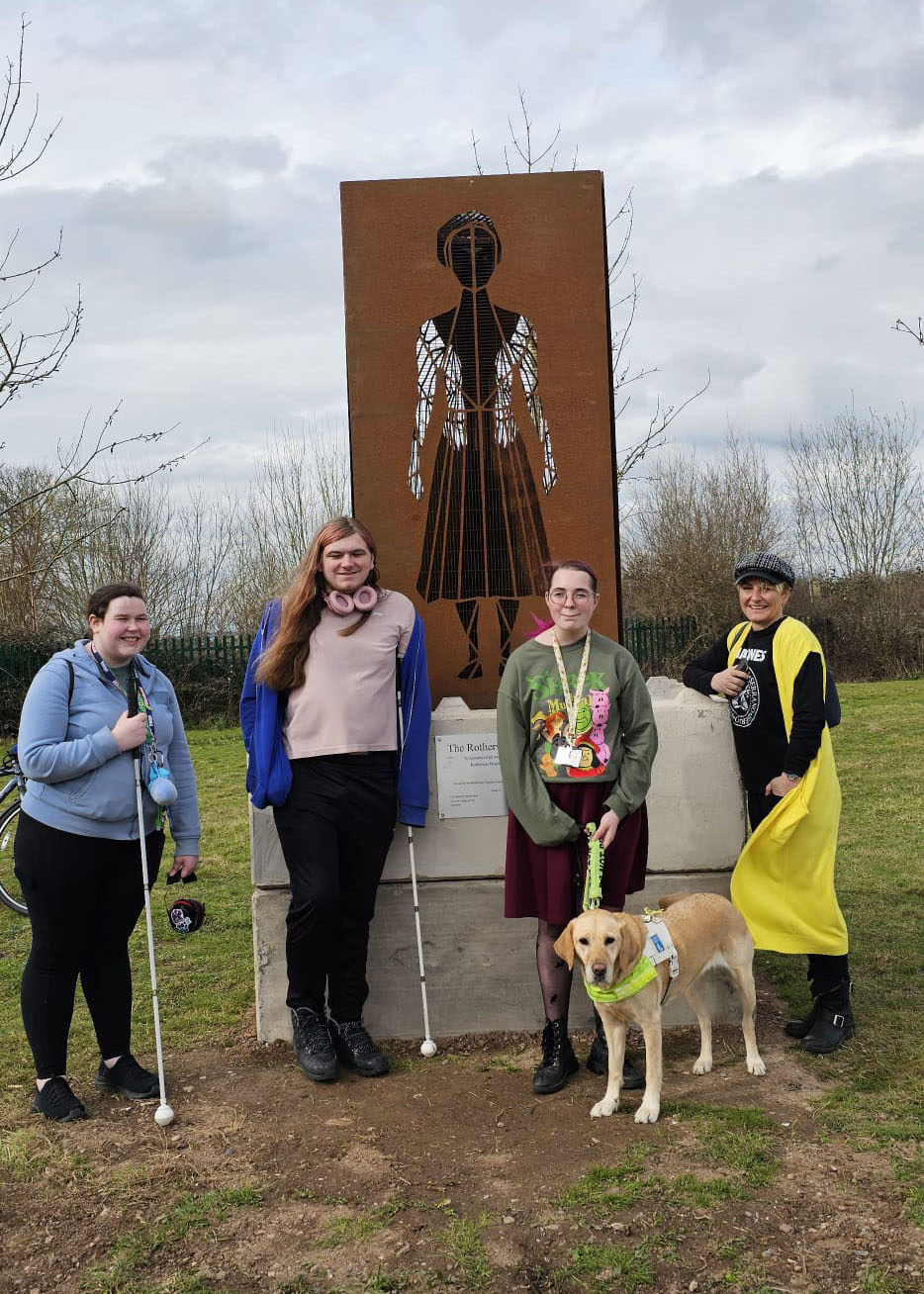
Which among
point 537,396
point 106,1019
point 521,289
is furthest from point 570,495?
point 106,1019

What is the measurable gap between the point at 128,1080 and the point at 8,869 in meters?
4.27

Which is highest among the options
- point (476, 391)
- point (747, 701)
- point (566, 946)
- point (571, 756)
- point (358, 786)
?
point (476, 391)

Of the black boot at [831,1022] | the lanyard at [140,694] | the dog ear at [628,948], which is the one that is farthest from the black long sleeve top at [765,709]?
the lanyard at [140,694]

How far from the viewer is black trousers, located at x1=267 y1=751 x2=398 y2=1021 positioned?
399cm

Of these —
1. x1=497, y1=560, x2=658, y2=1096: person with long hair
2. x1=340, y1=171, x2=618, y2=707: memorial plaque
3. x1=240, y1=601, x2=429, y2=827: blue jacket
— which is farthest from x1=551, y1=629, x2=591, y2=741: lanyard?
x1=340, y1=171, x2=618, y2=707: memorial plaque

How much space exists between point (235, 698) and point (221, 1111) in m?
15.5

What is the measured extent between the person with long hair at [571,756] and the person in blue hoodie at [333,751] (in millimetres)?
468

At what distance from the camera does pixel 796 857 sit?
4.23 meters

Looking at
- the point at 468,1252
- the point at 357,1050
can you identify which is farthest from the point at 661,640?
the point at 468,1252

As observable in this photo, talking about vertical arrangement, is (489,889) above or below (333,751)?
below

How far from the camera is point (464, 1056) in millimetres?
4344

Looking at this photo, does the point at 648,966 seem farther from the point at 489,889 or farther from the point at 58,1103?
the point at 58,1103

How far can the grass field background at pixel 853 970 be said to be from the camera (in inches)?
152

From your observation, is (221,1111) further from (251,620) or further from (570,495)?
(251,620)
